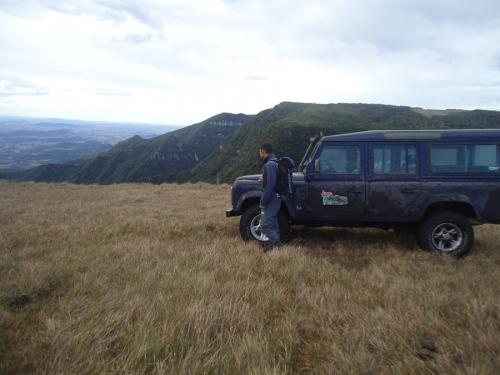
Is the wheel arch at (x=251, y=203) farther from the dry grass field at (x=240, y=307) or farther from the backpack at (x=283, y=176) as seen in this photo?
the dry grass field at (x=240, y=307)

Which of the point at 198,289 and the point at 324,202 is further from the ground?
the point at 324,202

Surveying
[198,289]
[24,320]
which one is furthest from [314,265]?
[24,320]

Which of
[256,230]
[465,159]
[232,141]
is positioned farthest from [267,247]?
[232,141]

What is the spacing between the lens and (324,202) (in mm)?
6434

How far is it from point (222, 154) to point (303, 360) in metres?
123

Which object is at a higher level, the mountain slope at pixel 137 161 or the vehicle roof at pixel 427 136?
the vehicle roof at pixel 427 136

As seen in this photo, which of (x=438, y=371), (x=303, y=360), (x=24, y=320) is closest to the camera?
(x=438, y=371)

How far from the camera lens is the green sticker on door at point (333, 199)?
6.37m

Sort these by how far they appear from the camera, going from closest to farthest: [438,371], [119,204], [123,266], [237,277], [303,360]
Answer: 1. [438,371]
2. [303,360]
3. [237,277]
4. [123,266]
5. [119,204]

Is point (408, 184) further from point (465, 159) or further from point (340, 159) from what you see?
point (340, 159)

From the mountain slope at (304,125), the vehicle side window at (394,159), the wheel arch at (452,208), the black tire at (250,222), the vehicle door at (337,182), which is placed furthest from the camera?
the mountain slope at (304,125)

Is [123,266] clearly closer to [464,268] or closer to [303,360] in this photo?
[303,360]

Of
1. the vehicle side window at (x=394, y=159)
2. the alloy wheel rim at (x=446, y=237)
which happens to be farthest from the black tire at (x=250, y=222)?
the alloy wheel rim at (x=446, y=237)

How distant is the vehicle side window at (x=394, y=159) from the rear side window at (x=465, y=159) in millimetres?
355
